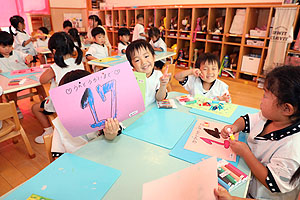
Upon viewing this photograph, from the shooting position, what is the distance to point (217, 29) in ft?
14.9

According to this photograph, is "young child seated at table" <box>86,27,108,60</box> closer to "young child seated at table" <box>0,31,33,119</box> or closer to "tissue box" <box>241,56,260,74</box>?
"young child seated at table" <box>0,31,33,119</box>

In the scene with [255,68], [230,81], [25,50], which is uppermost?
[25,50]

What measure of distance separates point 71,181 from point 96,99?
335 mm

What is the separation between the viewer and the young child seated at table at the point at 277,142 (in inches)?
30.6

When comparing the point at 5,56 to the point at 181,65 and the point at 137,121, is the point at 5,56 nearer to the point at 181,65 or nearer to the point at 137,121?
the point at 137,121

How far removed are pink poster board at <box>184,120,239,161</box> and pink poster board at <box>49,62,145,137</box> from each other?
32 centimetres

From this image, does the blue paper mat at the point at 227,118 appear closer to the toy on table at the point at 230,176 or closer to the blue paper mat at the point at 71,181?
the toy on table at the point at 230,176

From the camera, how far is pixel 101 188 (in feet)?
2.31

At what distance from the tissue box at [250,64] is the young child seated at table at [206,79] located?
2789 millimetres

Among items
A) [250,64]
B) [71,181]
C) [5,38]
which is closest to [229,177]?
[71,181]

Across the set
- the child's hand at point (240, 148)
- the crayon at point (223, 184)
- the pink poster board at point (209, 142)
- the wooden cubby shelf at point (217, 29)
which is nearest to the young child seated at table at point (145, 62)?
the pink poster board at point (209, 142)

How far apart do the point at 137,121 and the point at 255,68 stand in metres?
3.76

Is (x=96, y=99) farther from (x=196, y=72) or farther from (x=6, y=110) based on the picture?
(x=6, y=110)

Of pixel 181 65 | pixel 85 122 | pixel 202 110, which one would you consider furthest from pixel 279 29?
pixel 85 122
